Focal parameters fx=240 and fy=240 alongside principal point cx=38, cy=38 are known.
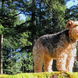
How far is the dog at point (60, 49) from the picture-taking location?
615 centimetres

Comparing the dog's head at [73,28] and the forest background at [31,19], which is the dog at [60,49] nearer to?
the dog's head at [73,28]

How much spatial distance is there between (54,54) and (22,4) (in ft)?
49.6

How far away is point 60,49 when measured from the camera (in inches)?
259

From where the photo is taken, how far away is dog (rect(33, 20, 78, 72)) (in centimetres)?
615

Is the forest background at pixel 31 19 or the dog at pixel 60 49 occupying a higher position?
the forest background at pixel 31 19

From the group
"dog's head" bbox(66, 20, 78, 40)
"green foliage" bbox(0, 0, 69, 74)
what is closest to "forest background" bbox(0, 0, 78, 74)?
"green foliage" bbox(0, 0, 69, 74)

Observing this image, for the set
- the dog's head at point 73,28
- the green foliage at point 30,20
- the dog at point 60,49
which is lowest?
the dog at point 60,49

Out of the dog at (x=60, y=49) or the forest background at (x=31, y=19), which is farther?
the forest background at (x=31, y=19)

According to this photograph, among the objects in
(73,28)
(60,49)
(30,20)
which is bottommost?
(60,49)

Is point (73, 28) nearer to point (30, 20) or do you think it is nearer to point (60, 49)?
point (60, 49)

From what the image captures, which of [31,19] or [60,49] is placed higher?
[31,19]

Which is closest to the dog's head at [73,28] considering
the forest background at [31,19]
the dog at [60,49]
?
the dog at [60,49]

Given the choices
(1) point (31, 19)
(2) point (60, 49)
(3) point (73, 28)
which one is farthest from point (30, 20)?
(3) point (73, 28)

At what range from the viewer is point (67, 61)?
6.44 metres
